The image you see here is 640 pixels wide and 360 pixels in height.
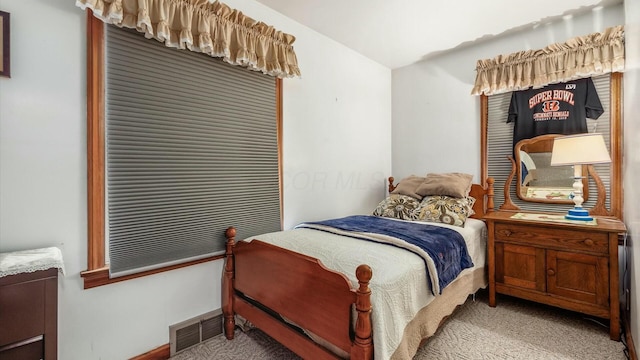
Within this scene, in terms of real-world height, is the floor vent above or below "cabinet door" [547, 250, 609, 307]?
below

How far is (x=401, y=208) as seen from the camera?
287cm

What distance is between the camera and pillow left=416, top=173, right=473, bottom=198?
2.74 metres

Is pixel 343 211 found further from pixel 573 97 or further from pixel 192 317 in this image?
pixel 573 97

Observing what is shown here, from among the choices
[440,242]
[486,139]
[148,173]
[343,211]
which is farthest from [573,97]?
[148,173]

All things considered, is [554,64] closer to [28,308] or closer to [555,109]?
[555,109]

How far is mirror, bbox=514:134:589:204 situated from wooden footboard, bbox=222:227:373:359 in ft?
7.95

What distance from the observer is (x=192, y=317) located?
1.98m

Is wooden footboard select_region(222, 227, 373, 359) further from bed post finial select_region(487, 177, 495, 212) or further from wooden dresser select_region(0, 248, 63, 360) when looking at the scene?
bed post finial select_region(487, 177, 495, 212)

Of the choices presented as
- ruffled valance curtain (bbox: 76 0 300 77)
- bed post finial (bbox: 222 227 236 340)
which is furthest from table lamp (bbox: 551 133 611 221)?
bed post finial (bbox: 222 227 236 340)

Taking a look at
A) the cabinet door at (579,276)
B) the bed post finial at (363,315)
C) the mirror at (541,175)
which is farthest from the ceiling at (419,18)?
the bed post finial at (363,315)

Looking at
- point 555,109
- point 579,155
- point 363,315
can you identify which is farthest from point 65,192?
point 555,109

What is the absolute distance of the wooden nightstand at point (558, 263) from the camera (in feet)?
6.53

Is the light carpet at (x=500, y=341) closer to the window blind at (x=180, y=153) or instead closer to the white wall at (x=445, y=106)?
the window blind at (x=180, y=153)

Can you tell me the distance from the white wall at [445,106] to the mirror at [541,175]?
0.40m
